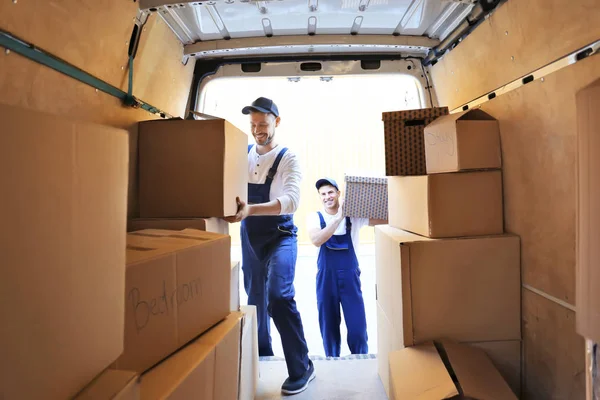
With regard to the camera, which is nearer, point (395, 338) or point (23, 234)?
point (23, 234)

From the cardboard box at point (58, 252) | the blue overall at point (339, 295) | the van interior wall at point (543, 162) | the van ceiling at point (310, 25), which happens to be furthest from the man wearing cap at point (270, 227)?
the cardboard box at point (58, 252)

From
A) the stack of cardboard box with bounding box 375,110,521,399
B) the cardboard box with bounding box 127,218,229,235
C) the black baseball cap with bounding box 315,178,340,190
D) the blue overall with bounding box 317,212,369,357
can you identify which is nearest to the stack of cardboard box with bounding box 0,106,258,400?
the cardboard box with bounding box 127,218,229,235

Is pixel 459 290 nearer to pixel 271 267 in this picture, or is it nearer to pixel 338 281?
pixel 271 267

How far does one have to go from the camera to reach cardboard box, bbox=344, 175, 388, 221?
7.98 feet

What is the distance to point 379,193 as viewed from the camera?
2.46m

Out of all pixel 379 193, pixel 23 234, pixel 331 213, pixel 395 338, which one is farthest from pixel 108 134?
pixel 331 213

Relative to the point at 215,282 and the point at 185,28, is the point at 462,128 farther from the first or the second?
the point at 185,28

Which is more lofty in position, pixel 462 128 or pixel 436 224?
pixel 462 128

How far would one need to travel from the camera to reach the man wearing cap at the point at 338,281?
2.68 m

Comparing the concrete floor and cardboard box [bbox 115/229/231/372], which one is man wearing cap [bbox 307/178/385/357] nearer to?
the concrete floor

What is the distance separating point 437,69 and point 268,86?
209 cm

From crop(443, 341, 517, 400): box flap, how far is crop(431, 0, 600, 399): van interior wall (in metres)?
0.16

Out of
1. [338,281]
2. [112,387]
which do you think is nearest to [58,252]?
[112,387]

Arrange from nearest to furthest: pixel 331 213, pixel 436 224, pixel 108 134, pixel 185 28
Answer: pixel 108 134 → pixel 436 224 → pixel 185 28 → pixel 331 213
